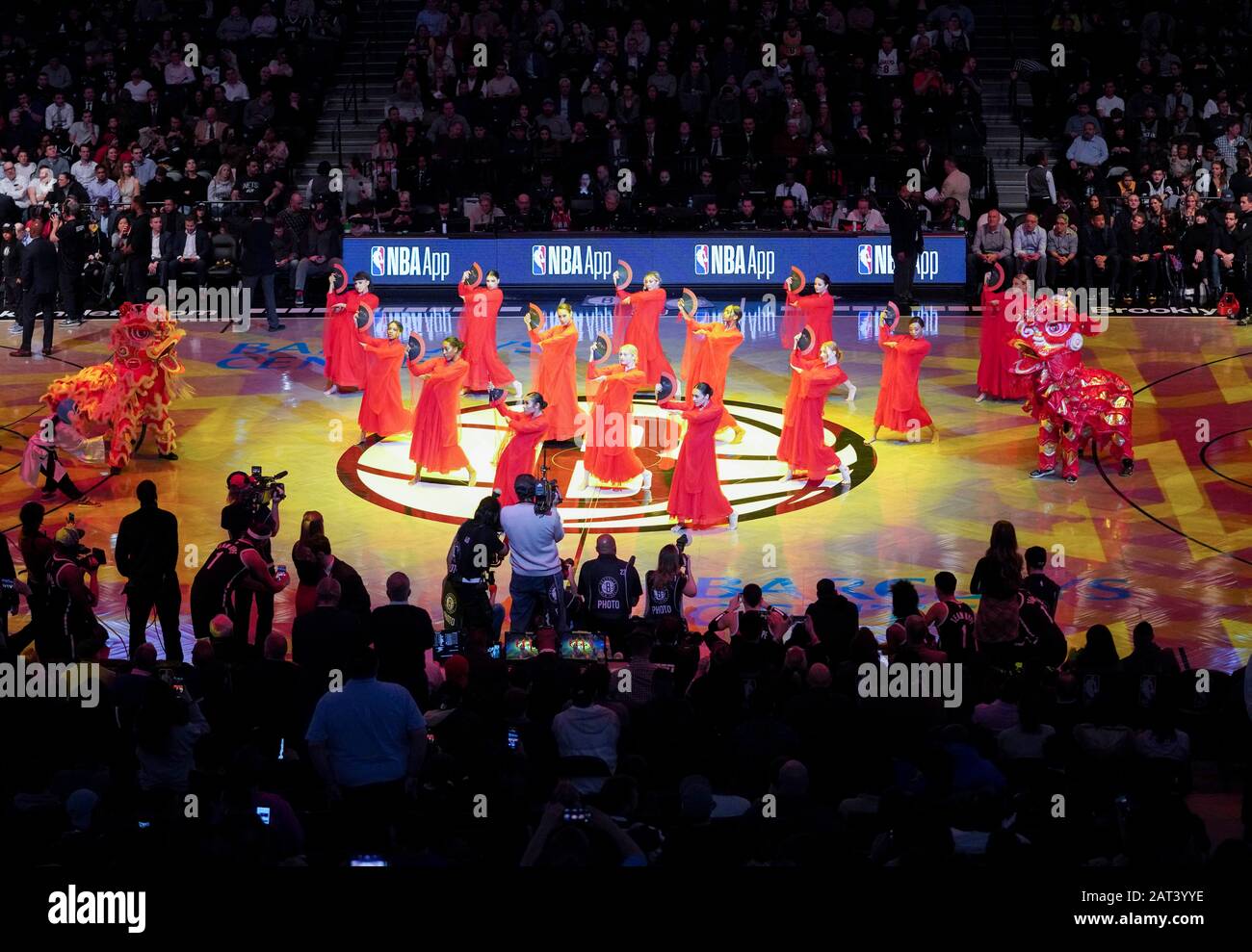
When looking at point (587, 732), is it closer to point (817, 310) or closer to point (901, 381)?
point (901, 381)

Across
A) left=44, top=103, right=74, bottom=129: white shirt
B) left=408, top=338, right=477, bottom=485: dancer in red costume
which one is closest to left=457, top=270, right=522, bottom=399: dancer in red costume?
left=408, top=338, right=477, bottom=485: dancer in red costume

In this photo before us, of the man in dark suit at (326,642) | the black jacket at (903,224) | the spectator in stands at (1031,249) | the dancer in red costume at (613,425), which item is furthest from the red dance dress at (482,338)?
the man in dark suit at (326,642)

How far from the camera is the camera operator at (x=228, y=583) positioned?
34.2 ft

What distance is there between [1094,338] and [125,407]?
11886mm

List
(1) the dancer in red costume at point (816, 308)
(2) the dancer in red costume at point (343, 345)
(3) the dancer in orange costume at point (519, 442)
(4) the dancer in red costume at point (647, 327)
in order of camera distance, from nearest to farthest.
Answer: (3) the dancer in orange costume at point (519, 442), (1) the dancer in red costume at point (816, 308), (4) the dancer in red costume at point (647, 327), (2) the dancer in red costume at point (343, 345)

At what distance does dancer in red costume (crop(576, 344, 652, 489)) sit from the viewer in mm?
14508

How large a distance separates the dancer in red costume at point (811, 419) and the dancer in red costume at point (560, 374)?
2.26 m

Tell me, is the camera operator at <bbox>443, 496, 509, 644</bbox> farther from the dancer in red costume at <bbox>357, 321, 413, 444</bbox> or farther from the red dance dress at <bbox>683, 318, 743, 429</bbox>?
the dancer in red costume at <bbox>357, 321, 413, 444</bbox>

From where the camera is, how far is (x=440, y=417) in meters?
14.8

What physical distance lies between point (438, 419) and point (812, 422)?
11.3 feet

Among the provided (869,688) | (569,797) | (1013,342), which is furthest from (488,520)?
(1013,342)

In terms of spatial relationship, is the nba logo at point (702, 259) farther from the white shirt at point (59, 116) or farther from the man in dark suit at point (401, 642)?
the man in dark suit at point (401, 642)

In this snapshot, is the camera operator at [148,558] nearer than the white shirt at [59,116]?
Yes
